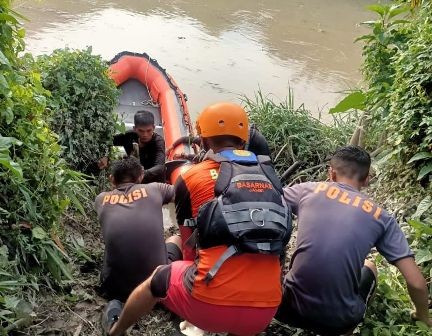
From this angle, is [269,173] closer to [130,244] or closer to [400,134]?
[130,244]

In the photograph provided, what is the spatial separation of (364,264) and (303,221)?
0.44m

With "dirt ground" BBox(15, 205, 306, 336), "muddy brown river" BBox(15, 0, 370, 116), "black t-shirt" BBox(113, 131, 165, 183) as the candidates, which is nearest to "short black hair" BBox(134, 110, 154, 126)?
"black t-shirt" BBox(113, 131, 165, 183)

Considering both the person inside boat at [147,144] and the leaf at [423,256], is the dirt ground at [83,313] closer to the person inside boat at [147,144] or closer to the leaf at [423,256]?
the leaf at [423,256]

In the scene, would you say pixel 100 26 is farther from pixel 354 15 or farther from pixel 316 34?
pixel 354 15

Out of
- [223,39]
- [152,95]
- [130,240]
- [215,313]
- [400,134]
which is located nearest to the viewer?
[215,313]

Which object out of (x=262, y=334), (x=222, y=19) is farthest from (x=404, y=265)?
(x=222, y=19)

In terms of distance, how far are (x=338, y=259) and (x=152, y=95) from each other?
15.9ft

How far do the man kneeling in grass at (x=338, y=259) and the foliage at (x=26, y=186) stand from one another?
1.24 meters

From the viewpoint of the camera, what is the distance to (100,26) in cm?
1247

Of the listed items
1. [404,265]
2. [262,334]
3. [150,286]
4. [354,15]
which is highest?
[354,15]

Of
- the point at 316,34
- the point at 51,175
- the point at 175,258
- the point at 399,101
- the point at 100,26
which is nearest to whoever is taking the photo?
the point at 51,175

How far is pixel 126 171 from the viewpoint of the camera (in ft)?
11.1

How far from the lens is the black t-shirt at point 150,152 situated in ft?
16.4

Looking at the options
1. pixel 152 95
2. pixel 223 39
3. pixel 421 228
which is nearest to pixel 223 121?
pixel 421 228
